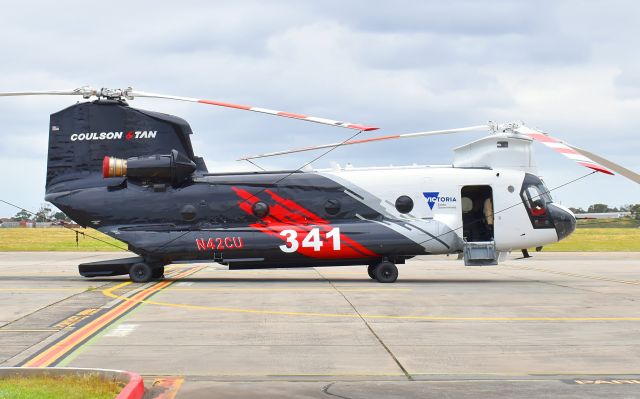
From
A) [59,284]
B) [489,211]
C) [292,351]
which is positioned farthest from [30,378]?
[489,211]

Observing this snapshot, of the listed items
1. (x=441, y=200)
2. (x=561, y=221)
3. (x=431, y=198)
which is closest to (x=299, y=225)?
(x=431, y=198)

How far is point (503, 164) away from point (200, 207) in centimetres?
959

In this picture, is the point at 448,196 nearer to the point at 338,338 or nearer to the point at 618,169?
the point at 618,169

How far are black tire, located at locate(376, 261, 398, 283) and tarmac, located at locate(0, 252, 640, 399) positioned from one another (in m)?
1.92

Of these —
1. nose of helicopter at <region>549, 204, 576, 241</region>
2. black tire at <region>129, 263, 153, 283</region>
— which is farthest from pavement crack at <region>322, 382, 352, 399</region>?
nose of helicopter at <region>549, 204, 576, 241</region>

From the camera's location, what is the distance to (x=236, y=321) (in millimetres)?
13641

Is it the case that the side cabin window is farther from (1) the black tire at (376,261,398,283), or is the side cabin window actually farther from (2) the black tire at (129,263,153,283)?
(2) the black tire at (129,263,153,283)

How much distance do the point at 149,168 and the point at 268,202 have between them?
3769 millimetres

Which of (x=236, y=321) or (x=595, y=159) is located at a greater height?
(x=595, y=159)

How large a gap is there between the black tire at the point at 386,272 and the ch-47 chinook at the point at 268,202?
0.03 metres

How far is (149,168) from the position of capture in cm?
2255

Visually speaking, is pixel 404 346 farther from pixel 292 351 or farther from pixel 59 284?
pixel 59 284

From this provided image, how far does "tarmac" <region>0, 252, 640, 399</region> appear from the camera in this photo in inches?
330

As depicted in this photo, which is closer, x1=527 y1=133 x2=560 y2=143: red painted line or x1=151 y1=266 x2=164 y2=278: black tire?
x1=527 y1=133 x2=560 y2=143: red painted line
